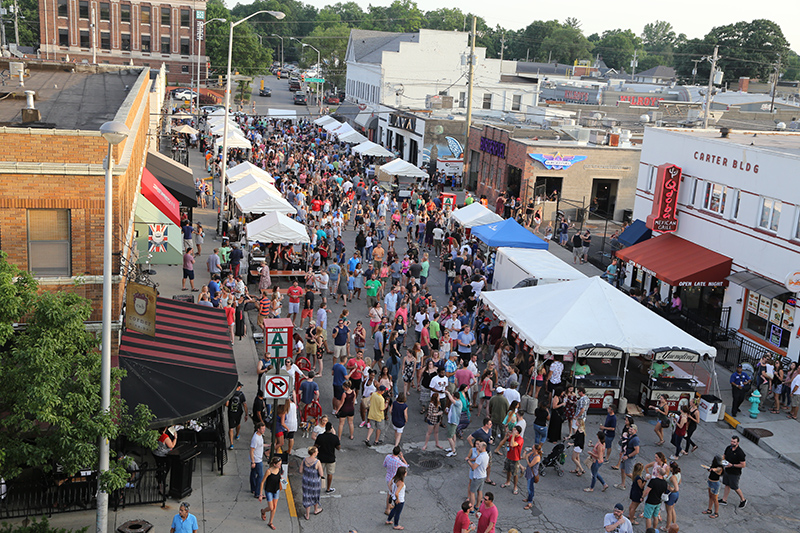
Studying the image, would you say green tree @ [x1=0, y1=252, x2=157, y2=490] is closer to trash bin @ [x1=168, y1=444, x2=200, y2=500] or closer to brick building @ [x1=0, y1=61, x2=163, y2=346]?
brick building @ [x1=0, y1=61, x2=163, y2=346]

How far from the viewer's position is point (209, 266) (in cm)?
2559

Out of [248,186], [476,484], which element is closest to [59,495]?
[476,484]

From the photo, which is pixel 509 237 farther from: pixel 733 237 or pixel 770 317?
pixel 770 317

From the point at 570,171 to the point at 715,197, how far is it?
15.7 meters

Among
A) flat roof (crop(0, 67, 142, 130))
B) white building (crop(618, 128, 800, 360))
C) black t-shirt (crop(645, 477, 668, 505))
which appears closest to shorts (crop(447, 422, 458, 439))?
black t-shirt (crop(645, 477, 668, 505))

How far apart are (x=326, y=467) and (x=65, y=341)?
552 centimetres

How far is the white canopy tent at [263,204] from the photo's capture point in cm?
2931

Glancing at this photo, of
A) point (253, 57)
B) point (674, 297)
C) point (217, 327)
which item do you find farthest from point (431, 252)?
point (253, 57)

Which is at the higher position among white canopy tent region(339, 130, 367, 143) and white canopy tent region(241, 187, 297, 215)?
white canopy tent region(339, 130, 367, 143)

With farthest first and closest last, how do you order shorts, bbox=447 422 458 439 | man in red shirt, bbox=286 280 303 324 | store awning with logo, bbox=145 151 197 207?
store awning with logo, bbox=145 151 197 207
man in red shirt, bbox=286 280 303 324
shorts, bbox=447 422 458 439

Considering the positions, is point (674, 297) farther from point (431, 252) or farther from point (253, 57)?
point (253, 57)

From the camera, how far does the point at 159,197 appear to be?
24484mm

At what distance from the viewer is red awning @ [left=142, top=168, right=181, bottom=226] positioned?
77.8ft

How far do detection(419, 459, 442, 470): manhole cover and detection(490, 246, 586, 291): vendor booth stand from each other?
30.1 feet
